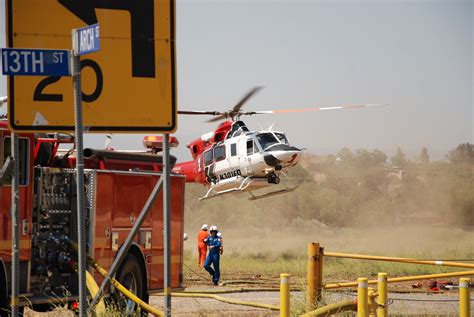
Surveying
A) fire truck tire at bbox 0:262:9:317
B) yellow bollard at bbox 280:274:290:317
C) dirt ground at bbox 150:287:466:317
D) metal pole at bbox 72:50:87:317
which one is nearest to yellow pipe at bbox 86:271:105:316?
fire truck tire at bbox 0:262:9:317

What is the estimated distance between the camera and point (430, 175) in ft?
190

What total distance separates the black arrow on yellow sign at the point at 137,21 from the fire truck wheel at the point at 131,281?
5.06m

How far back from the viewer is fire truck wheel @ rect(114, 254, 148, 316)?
13953 mm

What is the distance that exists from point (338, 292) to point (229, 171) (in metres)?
15.1

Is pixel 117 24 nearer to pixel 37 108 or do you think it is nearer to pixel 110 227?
pixel 37 108

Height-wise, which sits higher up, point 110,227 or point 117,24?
point 117,24

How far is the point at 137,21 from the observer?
9555 mm

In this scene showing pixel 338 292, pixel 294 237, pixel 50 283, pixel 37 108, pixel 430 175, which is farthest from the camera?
pixel 430 175

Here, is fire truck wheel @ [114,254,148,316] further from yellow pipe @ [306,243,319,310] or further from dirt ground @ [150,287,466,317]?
yellow pipe @ [306,243,319,310]

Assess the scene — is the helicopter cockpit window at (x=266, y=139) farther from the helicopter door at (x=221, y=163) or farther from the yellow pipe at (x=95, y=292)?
the yellow pipe at (x=95, y=292)

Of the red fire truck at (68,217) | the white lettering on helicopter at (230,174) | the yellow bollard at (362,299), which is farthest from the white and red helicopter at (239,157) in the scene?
the yellow bollard at (362,299)

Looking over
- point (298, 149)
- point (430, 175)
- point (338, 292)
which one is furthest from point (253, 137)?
point (430, 175)

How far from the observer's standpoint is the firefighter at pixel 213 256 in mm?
25078

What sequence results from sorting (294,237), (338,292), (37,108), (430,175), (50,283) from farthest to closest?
(430,175)
(294,237)
(338,292)
(50,283)
(37,108)
